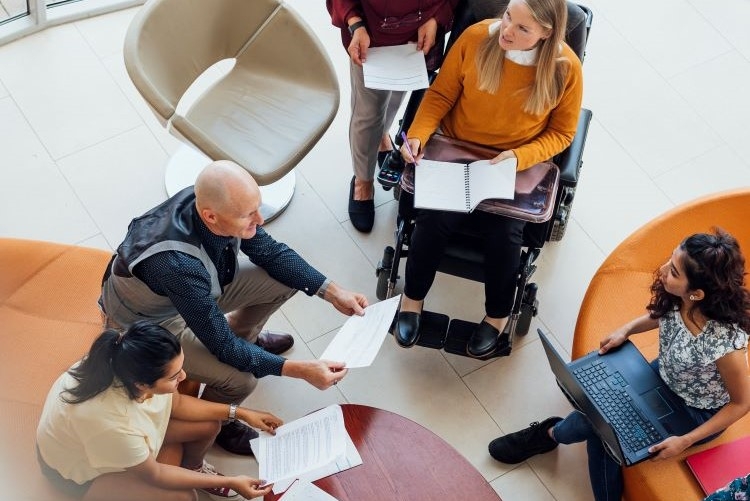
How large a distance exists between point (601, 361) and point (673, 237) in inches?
25.2

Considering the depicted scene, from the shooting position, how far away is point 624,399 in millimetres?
2941

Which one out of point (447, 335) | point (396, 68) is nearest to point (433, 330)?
point (447, 335)

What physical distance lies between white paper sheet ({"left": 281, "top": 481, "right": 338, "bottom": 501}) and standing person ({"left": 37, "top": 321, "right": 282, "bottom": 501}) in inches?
2.7

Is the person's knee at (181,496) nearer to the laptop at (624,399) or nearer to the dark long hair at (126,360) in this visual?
the dark long hair at (126,360)

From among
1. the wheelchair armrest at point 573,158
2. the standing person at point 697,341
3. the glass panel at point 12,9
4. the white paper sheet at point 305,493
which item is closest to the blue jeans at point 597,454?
the standing person at point 697,341

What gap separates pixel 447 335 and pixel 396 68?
1.00 meters

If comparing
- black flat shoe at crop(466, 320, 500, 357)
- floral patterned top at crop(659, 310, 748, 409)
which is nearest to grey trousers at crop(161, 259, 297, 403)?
black flat shoe at crop(466, 320, 500, 357)

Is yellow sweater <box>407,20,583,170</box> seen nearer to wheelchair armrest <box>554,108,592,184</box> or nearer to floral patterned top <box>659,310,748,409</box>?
wheelchair armrest <box>554,108,592,184</box>

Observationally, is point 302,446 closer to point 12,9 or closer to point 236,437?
point 236,437

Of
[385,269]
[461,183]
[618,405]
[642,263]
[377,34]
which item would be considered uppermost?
[377,34]

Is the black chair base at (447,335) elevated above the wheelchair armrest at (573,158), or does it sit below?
below

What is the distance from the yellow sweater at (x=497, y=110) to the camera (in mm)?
3078

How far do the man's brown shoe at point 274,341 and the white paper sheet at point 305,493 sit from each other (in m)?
0.94

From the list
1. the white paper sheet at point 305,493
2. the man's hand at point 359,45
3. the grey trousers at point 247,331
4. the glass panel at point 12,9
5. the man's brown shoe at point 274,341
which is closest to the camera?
the white paper sheet at point 305,493
